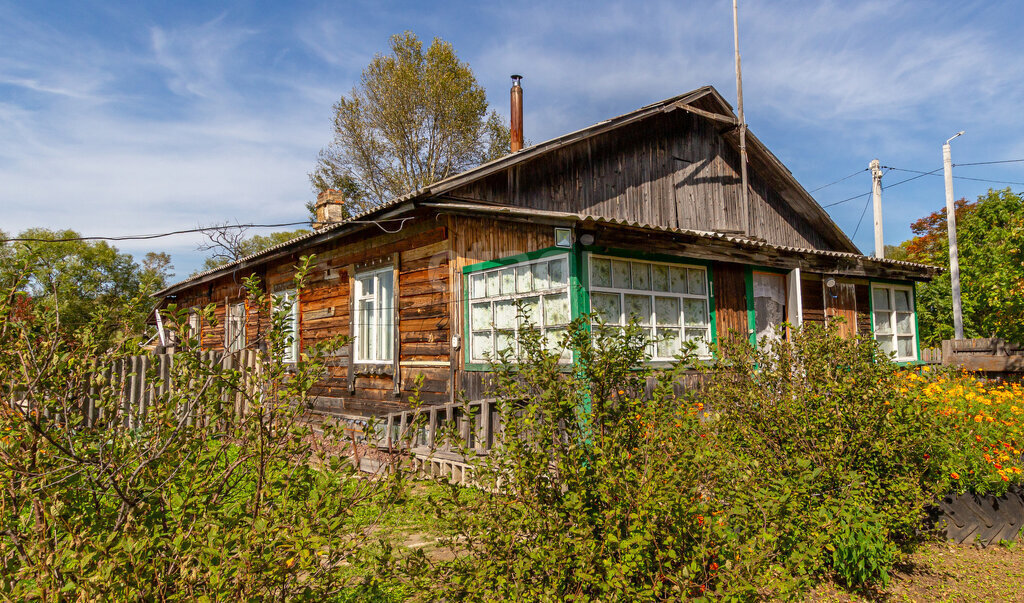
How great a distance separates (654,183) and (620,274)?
14.1 feet

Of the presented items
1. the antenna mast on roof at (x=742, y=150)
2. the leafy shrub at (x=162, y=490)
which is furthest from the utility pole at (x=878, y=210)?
the leafy shrub at (x=162, y=490)

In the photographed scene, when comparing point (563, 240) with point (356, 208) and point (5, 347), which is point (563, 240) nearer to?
point (5, 347)

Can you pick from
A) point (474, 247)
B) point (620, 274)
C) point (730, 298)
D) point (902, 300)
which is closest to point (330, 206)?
point (474, 247)

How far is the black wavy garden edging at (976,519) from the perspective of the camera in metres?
4.92

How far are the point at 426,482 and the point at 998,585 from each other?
4334mm

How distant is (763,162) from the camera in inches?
527

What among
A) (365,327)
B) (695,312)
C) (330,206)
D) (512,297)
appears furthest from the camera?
(330,206)

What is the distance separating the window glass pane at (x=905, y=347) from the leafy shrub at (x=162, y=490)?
Result: 523 inches

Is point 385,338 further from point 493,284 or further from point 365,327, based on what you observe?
point 493,284

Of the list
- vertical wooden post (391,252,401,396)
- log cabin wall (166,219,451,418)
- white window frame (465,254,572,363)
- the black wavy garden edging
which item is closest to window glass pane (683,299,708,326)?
white window frame (465,254,572,363)

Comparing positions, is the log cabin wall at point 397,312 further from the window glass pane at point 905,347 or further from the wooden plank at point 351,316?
the window glass pane at point 905,347

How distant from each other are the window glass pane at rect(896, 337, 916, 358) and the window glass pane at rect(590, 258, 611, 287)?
8.14 meters

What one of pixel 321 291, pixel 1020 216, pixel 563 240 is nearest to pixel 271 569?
pixel 563 240

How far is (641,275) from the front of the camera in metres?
8.47
